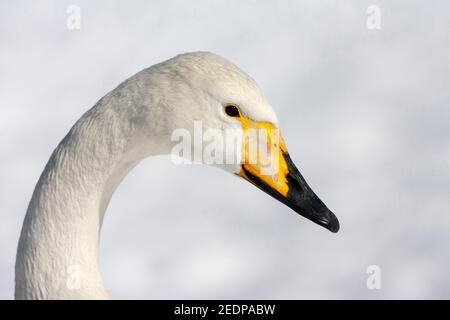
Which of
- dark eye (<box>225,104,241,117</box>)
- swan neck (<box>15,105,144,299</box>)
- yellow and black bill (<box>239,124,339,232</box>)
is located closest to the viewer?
swan neck (<box>15,105,144,299</box>)

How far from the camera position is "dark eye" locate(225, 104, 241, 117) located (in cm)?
244

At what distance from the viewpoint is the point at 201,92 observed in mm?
2426

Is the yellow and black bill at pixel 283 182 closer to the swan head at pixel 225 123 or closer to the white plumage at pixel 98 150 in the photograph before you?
the swan head at pixel 225 123

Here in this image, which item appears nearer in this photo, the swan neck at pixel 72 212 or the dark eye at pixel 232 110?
the swan neck at pixel 72 212

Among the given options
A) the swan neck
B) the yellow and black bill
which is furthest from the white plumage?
the yellow and black bill

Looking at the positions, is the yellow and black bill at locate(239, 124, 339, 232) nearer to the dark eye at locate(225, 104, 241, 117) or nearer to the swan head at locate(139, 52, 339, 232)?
the swan head at locate(139, 52, 339, 232)

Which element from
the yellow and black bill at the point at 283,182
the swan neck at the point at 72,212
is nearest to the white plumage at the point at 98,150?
the swan neck at the point at 72,212

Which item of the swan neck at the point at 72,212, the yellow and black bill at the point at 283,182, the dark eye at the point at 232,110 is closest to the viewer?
the swan neck at the point at 72,212

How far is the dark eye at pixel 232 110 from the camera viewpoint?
244cm

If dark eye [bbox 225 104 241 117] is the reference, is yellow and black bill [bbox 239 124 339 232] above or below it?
below

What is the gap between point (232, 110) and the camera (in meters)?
2.45

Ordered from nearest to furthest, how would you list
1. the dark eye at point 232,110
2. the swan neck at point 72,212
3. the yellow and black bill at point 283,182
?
the swan neck at point 72,212 → the dark eye at point 232,110 → the yellow and black bill at point 283,182
